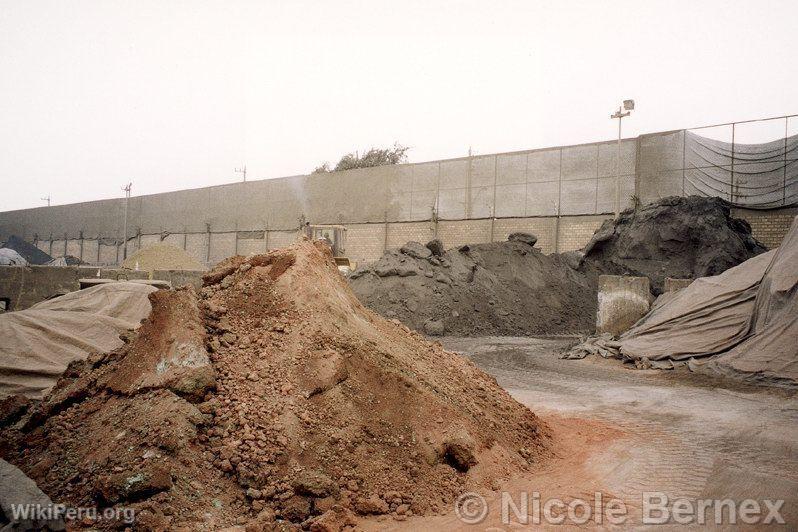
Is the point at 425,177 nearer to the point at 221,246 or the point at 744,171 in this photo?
the point at 744,171

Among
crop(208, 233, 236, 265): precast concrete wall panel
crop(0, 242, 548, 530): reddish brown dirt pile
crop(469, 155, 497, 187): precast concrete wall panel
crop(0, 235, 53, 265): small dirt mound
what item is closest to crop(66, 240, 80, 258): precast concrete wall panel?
crop(0, 235, 53, 265): small dirt mound

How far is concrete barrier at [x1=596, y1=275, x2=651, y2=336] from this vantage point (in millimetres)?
11766

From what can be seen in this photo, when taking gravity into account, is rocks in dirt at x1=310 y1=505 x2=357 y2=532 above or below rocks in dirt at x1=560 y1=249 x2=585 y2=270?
below

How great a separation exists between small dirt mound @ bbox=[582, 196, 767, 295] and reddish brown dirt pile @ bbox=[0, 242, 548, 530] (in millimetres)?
15775

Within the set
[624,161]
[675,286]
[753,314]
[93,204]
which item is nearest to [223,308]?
[753,314]

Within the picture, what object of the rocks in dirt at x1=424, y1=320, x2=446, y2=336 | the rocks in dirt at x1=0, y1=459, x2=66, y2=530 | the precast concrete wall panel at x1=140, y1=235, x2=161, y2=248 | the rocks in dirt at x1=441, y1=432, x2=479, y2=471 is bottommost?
the rocks in dirt at x1=424, y1=320, x2=446, y2=336

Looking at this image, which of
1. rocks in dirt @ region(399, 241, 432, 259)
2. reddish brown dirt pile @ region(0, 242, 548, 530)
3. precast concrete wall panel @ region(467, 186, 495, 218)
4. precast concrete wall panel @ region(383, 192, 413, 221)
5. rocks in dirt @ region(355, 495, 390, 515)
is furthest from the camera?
precast concrete wall panel @ region(383, 192, 413, 221)

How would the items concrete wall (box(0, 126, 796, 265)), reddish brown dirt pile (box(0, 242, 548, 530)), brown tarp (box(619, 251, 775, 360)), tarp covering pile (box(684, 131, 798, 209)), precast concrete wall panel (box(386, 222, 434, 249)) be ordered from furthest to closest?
1. precast concrete wall panel (box(386, 222, 434, 249))
2. concrete wall (box(0, 126, 796, 265))
3. tarp covering pile (box(684, 131, 798, 209))
4. brown tarp (box(619, 251, 775, 360))
5. reddish brown dirt pile (box(0, 242, 548, 530))

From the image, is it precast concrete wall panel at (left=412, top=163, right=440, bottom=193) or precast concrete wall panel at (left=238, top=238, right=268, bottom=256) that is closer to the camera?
precast concrete wall panel at (left=412, top=163, right=440, bottom=193)

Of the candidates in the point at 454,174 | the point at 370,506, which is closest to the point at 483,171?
the point at 454,174

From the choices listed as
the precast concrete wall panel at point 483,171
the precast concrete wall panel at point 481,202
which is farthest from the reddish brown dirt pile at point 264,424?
the precast concrete wall panel at point 483,171

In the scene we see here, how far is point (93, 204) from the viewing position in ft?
150

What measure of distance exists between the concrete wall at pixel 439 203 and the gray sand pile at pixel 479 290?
437 centimetres

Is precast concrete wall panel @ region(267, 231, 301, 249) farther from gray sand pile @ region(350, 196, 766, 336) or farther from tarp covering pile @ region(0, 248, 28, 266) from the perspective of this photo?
gray sand pile @ region(350, 196, 766, 336)
